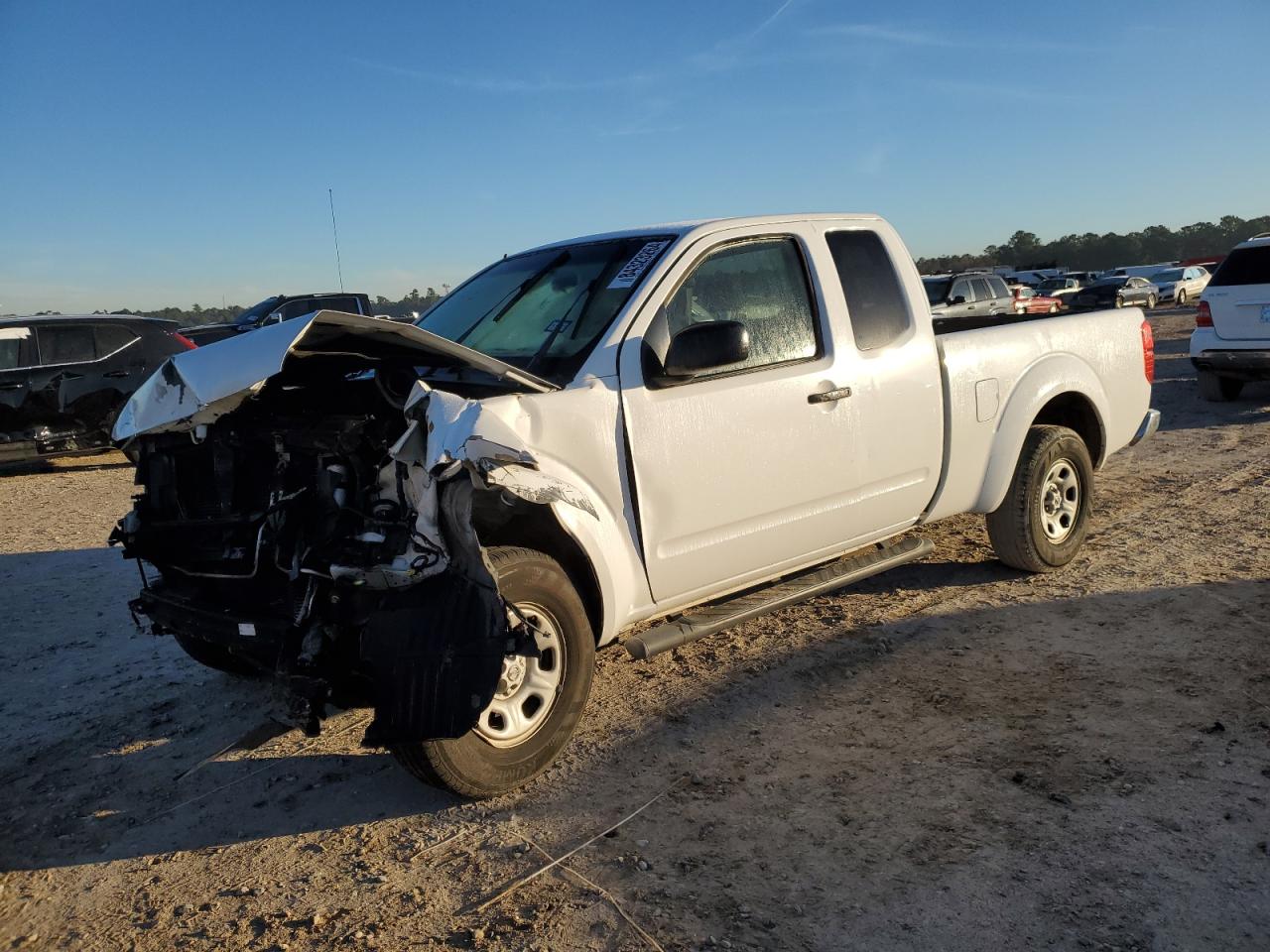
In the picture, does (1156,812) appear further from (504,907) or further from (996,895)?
(504,907)

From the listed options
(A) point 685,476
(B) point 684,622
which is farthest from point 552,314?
(B) point 684,622

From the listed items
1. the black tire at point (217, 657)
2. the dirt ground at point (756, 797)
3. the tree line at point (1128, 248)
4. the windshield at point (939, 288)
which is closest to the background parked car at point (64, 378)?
the dirt ground at point (756, 797)

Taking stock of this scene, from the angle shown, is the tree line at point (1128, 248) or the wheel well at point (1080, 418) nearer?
the wheel well at point (1080, 418)

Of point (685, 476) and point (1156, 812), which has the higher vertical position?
point (685, 476)

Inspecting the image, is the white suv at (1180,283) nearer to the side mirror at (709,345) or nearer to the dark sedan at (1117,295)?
the dark sedan at (1117,295)

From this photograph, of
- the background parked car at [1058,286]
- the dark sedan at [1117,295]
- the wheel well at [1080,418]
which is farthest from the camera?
the background parked car at [1058,286]

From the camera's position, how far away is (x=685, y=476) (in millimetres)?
3854

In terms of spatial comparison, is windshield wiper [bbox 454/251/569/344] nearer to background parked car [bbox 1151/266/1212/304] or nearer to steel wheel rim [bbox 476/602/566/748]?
steel wheel rim [bbox 476/602/566/748]

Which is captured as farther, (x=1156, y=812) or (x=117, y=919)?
(x=1156, y=812)

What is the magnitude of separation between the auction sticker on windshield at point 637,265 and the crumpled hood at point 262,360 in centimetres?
65

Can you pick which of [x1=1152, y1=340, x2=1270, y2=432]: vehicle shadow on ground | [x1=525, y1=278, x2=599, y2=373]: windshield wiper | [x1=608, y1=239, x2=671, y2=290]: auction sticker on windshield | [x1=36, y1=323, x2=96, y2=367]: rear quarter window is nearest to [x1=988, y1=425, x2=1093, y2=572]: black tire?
[x1=608, y1=239, x2=671, y2=290]: auction sticker on windshield

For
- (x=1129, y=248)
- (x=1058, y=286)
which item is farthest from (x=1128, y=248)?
(x=1058, y=286)

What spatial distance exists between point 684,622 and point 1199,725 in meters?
1.98

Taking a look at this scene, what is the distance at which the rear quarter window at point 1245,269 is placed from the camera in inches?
407
